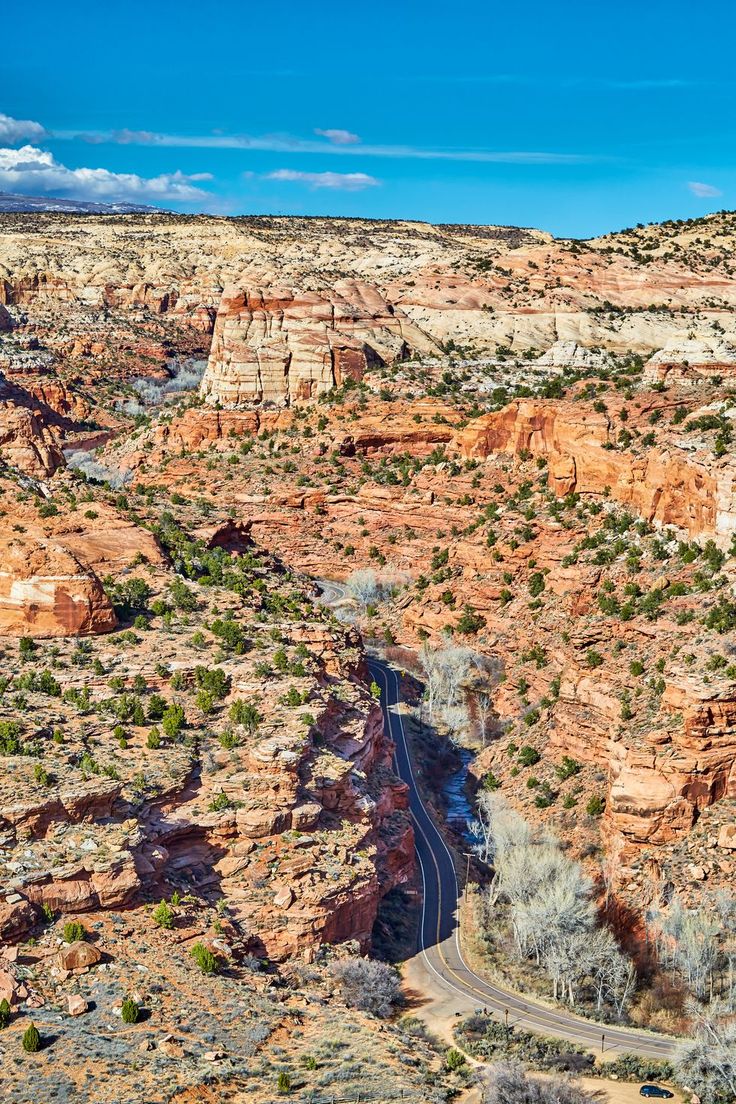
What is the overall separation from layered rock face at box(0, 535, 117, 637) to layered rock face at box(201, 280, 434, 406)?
184 ft

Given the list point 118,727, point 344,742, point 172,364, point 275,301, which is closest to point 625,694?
point 344,742

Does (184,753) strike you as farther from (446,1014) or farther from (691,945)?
(691,945)

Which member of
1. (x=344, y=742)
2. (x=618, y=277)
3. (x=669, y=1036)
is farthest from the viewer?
(x=618, y=277)

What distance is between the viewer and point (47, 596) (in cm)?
4769

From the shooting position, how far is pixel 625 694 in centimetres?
5441

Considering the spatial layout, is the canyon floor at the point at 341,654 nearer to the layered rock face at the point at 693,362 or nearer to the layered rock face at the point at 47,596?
the layered rock face at the point at 47,596

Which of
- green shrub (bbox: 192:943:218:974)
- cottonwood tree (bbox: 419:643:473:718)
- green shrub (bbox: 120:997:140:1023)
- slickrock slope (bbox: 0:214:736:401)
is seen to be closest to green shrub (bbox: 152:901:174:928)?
green shrub (bbox: 192:943:218:974)

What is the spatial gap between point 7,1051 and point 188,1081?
14.7 ft

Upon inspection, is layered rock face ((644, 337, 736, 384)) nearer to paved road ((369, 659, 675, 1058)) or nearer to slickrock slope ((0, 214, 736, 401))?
slickrock slope ((0, 214, 736, 401))

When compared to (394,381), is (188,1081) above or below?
below

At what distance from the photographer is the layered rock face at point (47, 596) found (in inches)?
1877

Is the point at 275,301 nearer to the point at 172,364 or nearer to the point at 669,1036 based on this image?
the point at 172,364

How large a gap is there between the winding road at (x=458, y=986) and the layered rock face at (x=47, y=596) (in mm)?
16451

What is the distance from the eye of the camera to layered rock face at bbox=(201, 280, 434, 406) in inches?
4045
